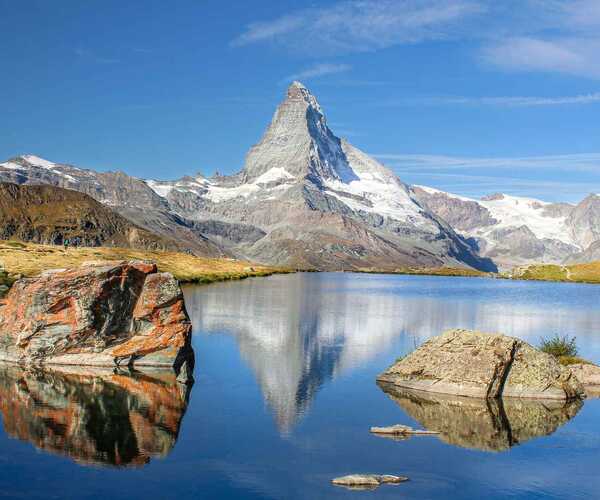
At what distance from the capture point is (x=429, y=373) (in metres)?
44.1

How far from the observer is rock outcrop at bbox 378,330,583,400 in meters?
42.1

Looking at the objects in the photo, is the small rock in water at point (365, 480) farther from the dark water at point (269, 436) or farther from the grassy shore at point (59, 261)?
the grassy shore at point (59, 261)

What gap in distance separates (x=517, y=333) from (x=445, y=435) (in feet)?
142

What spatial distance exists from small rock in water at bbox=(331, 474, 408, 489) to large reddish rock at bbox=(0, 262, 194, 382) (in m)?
21.0

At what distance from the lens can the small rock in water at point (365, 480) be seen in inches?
1069

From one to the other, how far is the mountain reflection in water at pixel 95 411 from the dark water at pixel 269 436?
94 millimetres

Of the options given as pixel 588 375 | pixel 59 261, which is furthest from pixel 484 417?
pixel 59 261

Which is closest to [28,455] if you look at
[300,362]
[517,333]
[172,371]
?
[172,371]

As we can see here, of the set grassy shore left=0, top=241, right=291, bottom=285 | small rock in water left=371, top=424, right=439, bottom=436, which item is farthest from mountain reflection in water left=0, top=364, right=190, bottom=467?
grassy shore left=0, top=241, right=291, bottom=285

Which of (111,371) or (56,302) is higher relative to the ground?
(56,302)

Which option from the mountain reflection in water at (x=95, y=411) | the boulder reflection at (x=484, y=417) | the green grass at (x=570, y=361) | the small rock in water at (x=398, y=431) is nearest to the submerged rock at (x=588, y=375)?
the green grass at (x=570, y=361)

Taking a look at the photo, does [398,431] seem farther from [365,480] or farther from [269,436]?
[365,480]

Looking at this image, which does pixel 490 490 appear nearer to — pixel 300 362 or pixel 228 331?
pixel 300 362

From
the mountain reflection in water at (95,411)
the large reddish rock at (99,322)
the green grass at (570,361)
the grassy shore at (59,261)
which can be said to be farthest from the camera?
the grassy shore at (59,261)
